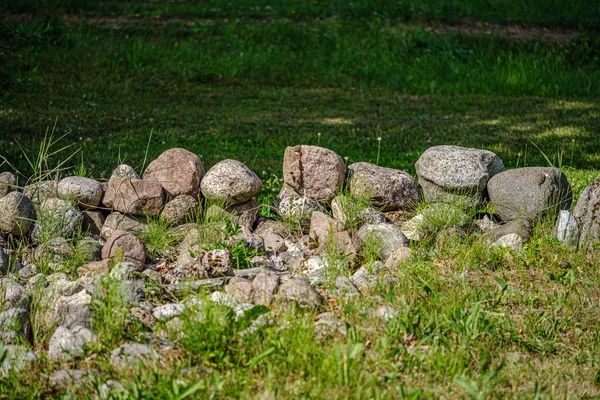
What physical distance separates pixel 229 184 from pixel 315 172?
575mm

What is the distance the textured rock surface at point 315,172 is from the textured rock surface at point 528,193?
1.00m

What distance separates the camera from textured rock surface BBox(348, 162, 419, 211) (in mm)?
4488

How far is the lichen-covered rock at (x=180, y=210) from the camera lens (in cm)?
436

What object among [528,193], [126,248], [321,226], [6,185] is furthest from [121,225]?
[528,193]

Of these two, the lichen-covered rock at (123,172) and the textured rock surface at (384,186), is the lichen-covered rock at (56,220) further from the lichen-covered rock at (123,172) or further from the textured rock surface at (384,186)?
the textured rock surface at (384,186)

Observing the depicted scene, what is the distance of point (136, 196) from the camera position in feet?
14.1

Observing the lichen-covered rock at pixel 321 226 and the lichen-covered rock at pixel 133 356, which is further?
the lichen-covered rock at pixel 321 226

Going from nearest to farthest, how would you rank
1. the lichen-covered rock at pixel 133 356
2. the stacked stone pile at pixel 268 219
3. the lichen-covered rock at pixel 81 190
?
the lichen-covered rock at pixel 133 356 < the stacked stone pile at pixel 268 219 < the lichen-covered rock at pixel 81 190

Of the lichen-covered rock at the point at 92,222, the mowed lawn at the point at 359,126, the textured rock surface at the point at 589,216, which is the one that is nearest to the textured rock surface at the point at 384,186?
the mowed lawn at the point at 359,126

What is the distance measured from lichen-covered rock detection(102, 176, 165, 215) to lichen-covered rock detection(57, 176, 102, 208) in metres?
0.11

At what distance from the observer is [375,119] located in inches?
339

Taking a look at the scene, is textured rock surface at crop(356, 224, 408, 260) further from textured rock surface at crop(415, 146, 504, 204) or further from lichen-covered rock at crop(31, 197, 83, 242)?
lichen-covered rock at crop(31, 197, 83, 242)

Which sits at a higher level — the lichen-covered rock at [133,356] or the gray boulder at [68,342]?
the lichen-covered rock at [133,356]

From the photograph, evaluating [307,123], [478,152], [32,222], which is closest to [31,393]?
[32,222]
